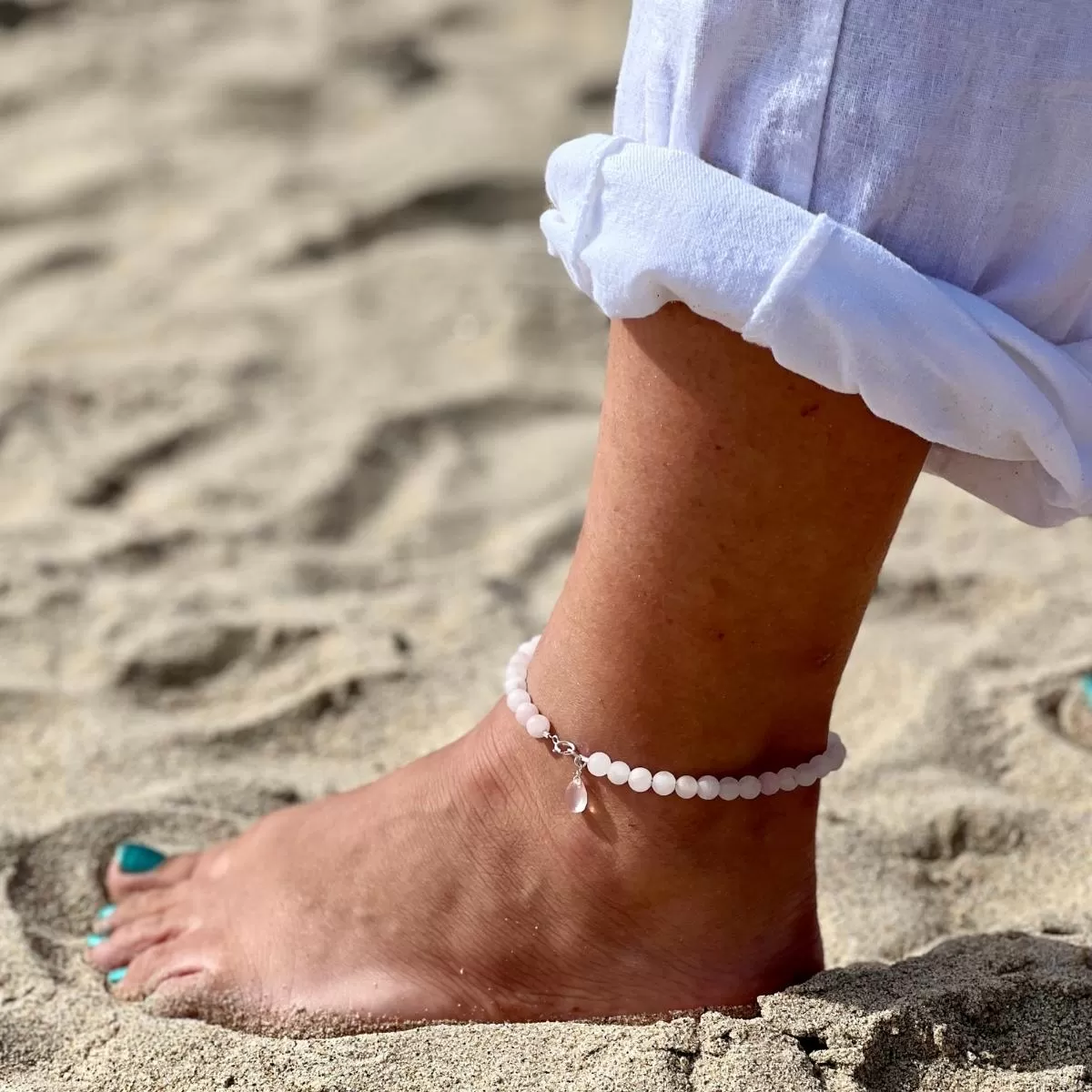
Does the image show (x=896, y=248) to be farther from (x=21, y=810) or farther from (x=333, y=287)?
(x=333, y=287)

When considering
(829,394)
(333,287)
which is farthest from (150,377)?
(829,394)

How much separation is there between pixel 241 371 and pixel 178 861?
1.13 m

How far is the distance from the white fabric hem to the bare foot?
0.34m

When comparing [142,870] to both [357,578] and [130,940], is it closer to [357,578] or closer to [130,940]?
[130,940]

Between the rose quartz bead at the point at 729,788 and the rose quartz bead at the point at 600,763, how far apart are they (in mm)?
85

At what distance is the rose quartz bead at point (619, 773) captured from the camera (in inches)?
41.0

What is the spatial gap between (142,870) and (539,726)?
0.52 metres

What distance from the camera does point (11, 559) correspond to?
186 centimetres

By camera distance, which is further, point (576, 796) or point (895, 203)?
point (576, 796)

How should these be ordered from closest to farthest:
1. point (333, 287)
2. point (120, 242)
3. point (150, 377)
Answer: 1. point (150, 377)
2. point (333, 287)
3. point (120, 242)

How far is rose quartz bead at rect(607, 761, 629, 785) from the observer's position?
1.04 m

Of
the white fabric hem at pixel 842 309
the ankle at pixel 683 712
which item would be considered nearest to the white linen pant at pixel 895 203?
the white fabric hem at pixel 842 309

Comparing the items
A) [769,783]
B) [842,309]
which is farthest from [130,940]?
[842,309]

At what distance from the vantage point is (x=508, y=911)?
3.66 ft
